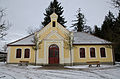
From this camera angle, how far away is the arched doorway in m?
17.7

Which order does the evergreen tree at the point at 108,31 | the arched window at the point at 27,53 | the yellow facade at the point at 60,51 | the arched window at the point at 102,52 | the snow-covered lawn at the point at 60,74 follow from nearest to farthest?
the snow-covered lawn at the point at 60,74
the yellow facade at the point at 60,51
the arched window at the point at 27,53
the arched window at the point at 102,52
the evergreen tree at the point at 108,31

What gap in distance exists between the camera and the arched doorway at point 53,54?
1772 centimetres

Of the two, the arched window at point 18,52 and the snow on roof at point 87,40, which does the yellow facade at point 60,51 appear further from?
the snow on roof at point 87,40

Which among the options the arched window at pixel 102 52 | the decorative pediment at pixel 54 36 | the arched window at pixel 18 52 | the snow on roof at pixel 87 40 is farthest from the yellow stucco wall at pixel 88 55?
the arched window at pixel 18 52

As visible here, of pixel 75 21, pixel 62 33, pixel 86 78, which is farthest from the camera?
pixel 75 21

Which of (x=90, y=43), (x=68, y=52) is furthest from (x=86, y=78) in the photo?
(x=90, y=43)

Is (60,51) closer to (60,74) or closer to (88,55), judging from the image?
(88,55)

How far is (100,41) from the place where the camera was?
19219mm

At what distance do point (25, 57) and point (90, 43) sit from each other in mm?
11165

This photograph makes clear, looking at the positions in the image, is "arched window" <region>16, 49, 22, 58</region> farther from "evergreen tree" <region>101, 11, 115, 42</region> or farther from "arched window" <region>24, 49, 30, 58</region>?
"evergreen tree" <region>101, 11, 115, 42</region>

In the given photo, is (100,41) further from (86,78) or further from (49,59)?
(86,78)

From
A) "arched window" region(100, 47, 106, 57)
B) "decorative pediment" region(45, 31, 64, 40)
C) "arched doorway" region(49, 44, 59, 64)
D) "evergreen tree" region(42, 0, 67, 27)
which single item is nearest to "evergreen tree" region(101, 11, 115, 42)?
"arched window" region(100, 47, 106, 57)

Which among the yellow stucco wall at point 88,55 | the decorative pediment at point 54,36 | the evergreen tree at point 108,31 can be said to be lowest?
the yellow stucco wall at point 88,55

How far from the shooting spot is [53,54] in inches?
709
